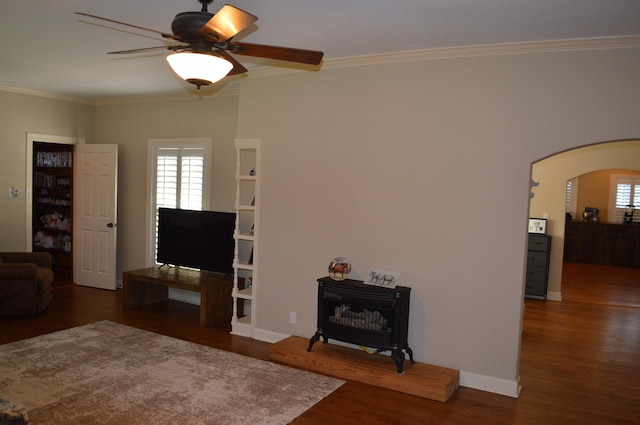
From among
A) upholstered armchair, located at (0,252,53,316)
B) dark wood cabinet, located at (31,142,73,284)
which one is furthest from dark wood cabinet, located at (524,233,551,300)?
dark wood cabinet, located at (31,142,73,284)

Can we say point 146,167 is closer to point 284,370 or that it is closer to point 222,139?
point 222,139

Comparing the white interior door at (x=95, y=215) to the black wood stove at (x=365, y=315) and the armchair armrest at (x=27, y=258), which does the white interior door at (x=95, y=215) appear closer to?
the armchair armrest at (x=27, y=258)

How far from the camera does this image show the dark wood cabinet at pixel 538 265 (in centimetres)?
743

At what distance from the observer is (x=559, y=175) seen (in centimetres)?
757

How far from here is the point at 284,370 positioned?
422cm

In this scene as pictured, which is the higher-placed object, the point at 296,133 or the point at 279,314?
the point at 296,133

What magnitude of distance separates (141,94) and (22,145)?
70.2 inches

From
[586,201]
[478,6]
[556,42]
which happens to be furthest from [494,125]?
[586,201]

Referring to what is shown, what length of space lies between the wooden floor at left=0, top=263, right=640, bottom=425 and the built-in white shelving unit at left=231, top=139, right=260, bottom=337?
274 millimetres

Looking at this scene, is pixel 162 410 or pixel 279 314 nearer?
pixel 162 410

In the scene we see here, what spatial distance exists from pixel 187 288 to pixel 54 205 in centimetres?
367

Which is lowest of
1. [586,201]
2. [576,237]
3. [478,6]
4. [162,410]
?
[162,410]

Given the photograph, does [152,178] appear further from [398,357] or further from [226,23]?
[226,23]

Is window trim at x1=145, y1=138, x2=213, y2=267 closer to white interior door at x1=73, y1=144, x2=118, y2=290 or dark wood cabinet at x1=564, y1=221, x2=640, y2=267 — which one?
white interior door at x1=73, y1=144, x2=118, y2=290
